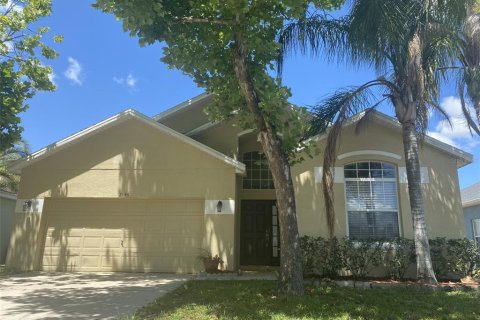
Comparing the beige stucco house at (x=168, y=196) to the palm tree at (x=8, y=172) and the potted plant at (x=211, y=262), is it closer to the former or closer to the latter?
the potted plant at (x=211, y=262)

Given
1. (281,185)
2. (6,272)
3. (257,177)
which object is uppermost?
(257,177)

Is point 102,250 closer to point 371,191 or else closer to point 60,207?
point 60,207

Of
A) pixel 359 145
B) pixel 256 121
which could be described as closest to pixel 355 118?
pixel 359 145

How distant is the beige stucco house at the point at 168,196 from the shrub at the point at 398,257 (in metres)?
0.85

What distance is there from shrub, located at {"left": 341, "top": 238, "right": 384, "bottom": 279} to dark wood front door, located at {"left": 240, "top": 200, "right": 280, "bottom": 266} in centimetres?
357

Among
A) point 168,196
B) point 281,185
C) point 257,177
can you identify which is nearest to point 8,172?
point 168,196

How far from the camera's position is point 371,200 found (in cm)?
1176

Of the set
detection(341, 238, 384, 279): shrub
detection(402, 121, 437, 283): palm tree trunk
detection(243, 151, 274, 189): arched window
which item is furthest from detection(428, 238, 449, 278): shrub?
detection(243, 151, 274, 189): arched window

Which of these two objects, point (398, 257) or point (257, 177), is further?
point (257, 177)

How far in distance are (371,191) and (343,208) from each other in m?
1.05

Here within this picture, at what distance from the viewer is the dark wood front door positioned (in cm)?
1376

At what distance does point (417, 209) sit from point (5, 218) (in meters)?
16.0

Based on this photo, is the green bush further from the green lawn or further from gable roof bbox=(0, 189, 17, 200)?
gable roof bbox=(0, 189, 17, 200)

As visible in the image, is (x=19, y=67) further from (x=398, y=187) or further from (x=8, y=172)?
(x=398, y=187)
